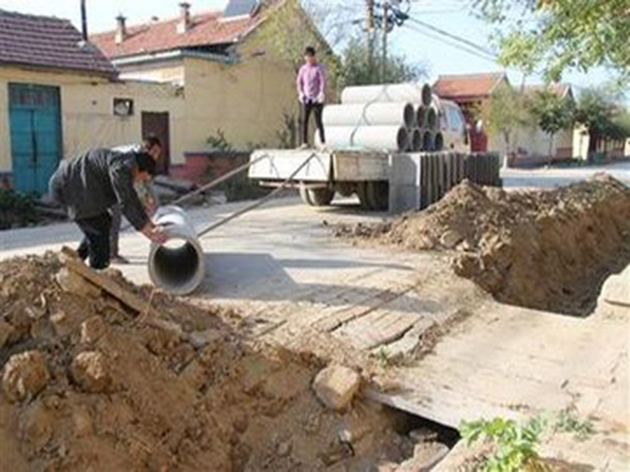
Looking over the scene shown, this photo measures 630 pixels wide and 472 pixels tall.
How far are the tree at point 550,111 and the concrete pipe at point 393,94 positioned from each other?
85.8 feet

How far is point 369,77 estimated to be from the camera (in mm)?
24766

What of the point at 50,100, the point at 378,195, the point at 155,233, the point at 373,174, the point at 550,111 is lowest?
the point at 378,195

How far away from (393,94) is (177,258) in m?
8.48

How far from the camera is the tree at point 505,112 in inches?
1476

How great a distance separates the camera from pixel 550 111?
40.0m

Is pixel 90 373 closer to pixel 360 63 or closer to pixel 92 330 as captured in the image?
pixel 92 330

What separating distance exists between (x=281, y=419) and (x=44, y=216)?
1088 cm

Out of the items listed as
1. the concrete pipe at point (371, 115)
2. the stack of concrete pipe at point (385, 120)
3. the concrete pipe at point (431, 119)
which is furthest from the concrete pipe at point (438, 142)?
the concrete pipe at point (371, 115)

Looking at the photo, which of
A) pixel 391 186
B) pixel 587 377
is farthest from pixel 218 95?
pixel 587 377

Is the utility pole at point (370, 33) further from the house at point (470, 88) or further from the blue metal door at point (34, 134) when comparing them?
the house at point (470, 88)

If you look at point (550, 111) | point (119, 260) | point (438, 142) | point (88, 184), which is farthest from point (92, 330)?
point (550, 111)

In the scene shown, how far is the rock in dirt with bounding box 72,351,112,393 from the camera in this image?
3.99m

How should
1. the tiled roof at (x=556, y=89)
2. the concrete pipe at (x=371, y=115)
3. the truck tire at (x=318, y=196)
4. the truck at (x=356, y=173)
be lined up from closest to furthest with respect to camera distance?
the truck at (x=356, y=173), the concrete pipe at (x=371, y=115), the truck tire at (x=318, y=196), the tiled roof at (x=556, y=89)

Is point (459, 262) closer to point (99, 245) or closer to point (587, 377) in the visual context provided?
point (587, 377)
